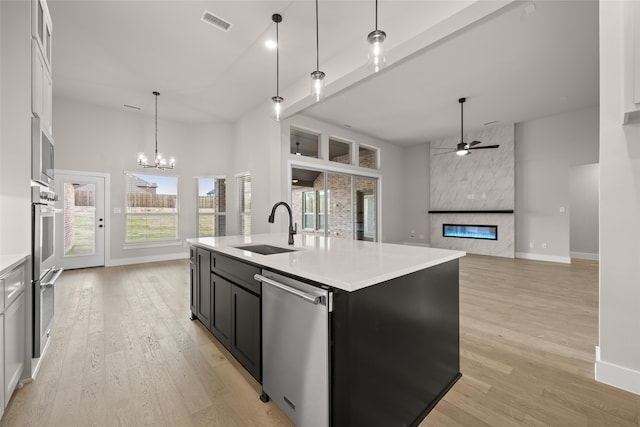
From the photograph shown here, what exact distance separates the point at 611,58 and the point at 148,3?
4185mm

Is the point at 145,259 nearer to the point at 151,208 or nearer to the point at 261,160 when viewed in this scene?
the point at 151,208

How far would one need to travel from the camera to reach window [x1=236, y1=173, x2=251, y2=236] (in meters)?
6.32

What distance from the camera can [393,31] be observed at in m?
3.08

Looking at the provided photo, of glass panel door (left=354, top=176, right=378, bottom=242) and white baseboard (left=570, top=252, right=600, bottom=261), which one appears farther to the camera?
glass panel door (left=354, top=176, right=378, bottom=242)

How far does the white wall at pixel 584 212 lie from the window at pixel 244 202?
25.4 ft

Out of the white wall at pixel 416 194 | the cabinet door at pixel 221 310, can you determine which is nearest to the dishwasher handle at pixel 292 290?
the cabinet door at pixel 221 310

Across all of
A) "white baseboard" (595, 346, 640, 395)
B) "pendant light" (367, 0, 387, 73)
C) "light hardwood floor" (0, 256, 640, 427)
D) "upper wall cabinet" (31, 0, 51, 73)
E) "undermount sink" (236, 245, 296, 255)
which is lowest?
"light hardwood floor" (0, 256, 640, 427)

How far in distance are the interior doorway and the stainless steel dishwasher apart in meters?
5.92

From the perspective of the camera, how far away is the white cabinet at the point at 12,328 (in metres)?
1.54

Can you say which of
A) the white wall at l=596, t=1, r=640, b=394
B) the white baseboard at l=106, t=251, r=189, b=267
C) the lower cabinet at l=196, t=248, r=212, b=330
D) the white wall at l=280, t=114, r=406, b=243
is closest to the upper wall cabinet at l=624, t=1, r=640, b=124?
the white wall at l=596, t=1, r=640, b=394

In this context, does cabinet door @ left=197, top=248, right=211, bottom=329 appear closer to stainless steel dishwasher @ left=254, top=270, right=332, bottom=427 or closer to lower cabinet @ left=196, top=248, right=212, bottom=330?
lower cabinet @ left=196, top=248, right=212, bottom=330

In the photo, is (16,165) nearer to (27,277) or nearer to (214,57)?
(27,277)

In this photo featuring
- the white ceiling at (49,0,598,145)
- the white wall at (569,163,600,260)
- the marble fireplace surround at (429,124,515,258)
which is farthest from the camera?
the marble fireplace surround at (429,124,515,258)

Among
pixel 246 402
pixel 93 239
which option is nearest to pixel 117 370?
pixel 246 402
